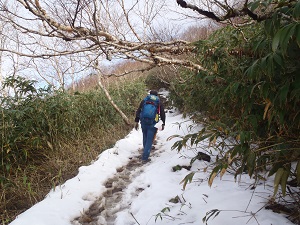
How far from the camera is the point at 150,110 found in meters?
4.55

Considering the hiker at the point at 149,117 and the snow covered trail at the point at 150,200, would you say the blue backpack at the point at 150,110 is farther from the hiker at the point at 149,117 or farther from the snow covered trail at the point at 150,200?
the snow covered trail at the point at 150,200

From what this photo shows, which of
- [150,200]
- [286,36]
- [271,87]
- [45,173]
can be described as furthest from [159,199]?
[45,173]

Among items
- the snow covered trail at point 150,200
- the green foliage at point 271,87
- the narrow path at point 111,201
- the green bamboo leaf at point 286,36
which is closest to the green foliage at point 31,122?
the snow covered trail at point 150,200

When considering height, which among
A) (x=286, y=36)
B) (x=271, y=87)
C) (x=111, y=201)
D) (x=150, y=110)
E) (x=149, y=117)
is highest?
(x=286, y=36)

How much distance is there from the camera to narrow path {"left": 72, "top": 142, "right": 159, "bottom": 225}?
8.75 feet

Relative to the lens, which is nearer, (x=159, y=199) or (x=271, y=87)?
(x=271, y=87)

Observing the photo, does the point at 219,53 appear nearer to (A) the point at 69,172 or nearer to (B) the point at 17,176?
(A) the point at 69,172

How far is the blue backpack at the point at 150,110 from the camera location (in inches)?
179

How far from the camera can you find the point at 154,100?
464 centimetres

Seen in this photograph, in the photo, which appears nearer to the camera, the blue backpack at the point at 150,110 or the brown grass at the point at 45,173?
the brown grass at the point at 45,173

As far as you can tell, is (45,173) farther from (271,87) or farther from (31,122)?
(271,87)

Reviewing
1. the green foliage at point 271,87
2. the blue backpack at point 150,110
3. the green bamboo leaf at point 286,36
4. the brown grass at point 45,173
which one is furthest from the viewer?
the blue backpack at point 150,110

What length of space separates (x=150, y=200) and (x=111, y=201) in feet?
2.18

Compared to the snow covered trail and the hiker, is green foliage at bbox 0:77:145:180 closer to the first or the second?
the snow covered trail
